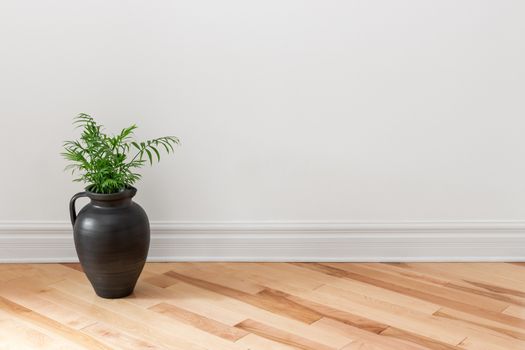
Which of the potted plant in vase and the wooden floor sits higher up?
the potted plant in vase

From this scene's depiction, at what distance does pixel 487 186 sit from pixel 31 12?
1904 mm

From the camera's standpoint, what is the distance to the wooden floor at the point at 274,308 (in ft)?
6.64

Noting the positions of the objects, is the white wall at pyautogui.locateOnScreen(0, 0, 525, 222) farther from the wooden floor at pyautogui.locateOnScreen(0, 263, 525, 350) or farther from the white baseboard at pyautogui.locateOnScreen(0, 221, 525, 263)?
the wooden floor at pyautogui.locateOnScreen(0, 263, 525, 350)

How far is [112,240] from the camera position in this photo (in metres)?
2.24

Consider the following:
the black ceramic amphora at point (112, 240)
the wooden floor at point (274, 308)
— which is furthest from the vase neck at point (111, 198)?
the wooden floor at point (274, 308)

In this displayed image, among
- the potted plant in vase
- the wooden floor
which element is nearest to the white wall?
the wooden floor

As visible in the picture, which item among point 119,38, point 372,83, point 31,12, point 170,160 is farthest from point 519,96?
point 31,12

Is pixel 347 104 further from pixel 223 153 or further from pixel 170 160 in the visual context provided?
pixel 170 160

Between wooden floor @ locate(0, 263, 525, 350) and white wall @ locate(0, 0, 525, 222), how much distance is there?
238 mm

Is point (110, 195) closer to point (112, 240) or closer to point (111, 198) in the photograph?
point (111, 198)

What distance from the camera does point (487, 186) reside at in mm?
2707

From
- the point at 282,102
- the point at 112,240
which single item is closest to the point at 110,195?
the point at 112,240

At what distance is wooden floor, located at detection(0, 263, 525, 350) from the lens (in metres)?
2.03

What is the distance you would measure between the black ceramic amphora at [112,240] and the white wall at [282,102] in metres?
0.41
